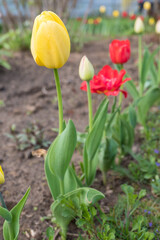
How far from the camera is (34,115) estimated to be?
99.3 inches

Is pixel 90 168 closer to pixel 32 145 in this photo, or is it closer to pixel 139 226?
pixel 139 226

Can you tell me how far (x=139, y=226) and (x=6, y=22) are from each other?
186 inches

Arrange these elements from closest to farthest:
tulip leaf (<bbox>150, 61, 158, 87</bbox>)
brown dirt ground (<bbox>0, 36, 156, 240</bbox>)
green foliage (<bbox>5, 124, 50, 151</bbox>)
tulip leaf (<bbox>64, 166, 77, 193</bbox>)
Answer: tulip leaf (<bbox>64, 166, 77, 193</bbox>) → brown dirt ground (<bbox>0, 36, 156, 240</bbox>) → green foliage (<bbox>5, 124, 50, 151</bbox>) → tulip leaf (<bbox>150, 61, 158, 87</bbox>)

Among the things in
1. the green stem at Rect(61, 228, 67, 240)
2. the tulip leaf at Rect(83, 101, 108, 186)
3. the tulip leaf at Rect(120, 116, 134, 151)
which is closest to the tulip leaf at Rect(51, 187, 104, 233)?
the green stem at Rect(61, 228, 67, 240)

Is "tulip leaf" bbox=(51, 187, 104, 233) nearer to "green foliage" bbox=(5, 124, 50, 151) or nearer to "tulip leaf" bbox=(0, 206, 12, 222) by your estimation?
"tulip leaf" bbox=(0, 206, 12, 222)

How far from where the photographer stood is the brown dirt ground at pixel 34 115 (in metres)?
1.48

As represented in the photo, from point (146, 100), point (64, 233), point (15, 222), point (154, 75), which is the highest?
point (154, 75)

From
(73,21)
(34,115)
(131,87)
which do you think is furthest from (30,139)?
(73,21)

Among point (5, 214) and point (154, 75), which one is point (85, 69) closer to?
point (5, 214)

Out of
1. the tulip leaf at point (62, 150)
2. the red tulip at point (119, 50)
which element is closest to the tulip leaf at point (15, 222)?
the tulip leaf at point (62, 150)

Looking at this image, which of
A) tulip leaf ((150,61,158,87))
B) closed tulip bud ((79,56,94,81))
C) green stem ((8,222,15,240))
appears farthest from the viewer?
tulip leaf ((150,61,158,87))

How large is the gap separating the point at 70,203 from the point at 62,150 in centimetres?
25

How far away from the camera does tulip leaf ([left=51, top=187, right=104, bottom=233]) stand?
1.16m

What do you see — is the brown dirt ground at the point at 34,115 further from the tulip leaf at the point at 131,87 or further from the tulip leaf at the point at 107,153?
the tulip leaf at the point at 131,87
